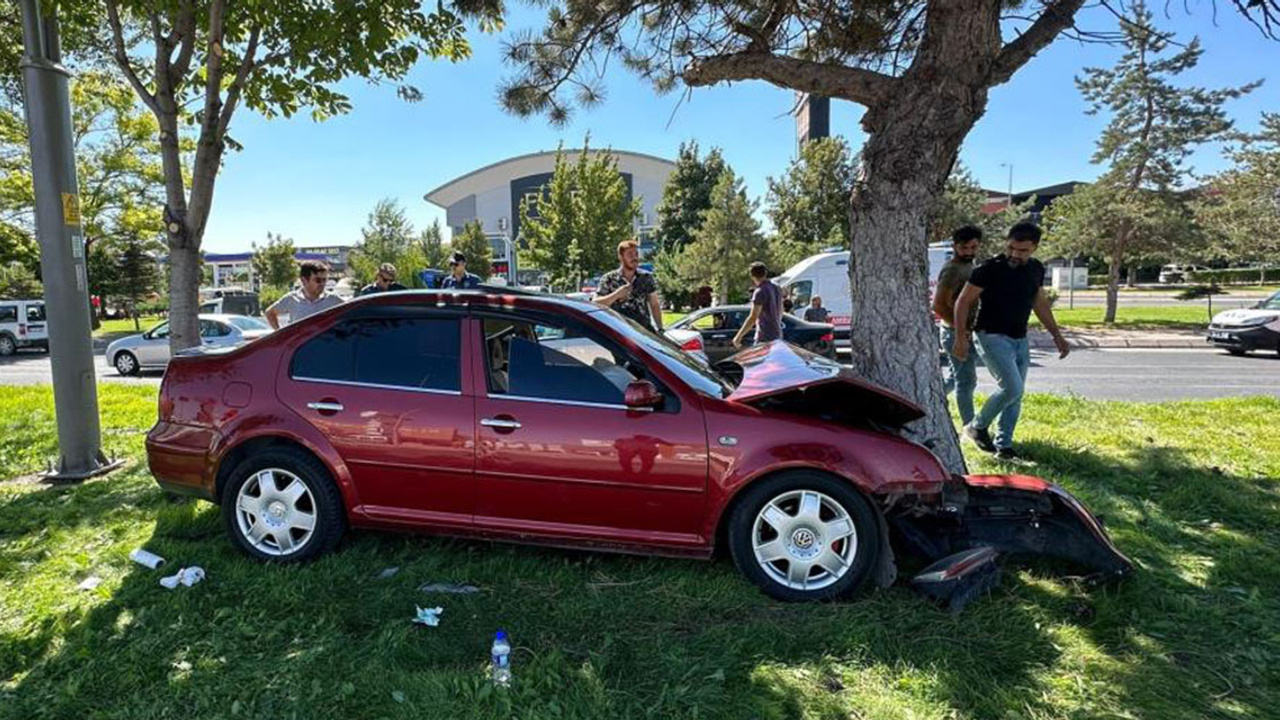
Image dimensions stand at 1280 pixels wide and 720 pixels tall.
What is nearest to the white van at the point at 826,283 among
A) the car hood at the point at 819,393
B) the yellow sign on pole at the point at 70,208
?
the car hood at the point at 819,393

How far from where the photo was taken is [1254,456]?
5.76 meters

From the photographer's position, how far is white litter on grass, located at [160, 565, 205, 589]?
3.49 metres

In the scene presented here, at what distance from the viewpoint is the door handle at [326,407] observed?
12.0 ft

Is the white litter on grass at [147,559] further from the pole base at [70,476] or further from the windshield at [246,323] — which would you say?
the windshield at [246,323]

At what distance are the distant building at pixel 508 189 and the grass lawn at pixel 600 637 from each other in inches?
2637

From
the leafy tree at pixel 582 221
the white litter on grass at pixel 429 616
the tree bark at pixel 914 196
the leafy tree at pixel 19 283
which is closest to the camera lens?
the white litter on grass at pixel 429 616

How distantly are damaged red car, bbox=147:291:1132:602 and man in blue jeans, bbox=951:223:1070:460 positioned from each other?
2076 mm

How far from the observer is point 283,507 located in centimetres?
371

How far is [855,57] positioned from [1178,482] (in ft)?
13.9

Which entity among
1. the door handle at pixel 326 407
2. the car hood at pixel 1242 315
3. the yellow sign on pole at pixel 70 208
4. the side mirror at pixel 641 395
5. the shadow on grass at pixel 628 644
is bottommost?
the shadow on grass at pixel 628 644

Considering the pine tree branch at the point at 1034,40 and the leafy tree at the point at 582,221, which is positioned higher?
the leafy tree at the point at 582,221

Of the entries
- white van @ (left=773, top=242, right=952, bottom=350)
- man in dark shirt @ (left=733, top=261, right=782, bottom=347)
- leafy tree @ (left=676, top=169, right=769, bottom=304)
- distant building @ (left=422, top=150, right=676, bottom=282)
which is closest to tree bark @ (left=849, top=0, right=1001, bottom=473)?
man in dark shirt @ (left=733, top=261, right=782, bottom=347)

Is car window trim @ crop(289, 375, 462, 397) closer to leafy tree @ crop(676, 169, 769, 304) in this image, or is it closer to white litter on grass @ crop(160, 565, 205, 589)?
white litter on grass @ crop(160, 565, 205, 589)

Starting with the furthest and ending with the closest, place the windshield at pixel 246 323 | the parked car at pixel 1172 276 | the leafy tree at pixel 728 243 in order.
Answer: the parked car at pixel 1172 276 < the leafy tree at pixel 728 243 < the windshield at pixel 246 323
